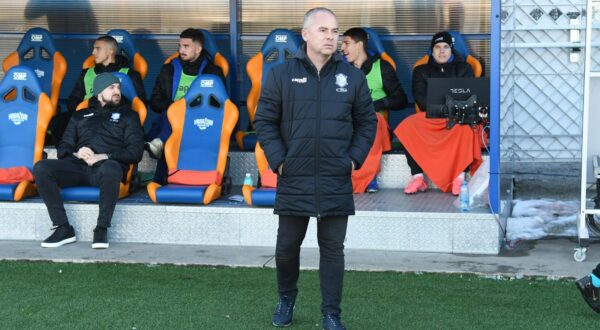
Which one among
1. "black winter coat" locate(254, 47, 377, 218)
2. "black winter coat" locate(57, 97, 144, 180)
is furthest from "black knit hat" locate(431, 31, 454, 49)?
"black winter coat" locate(254, 47, 377, 218)

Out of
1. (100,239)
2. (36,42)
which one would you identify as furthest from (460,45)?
(36,42)

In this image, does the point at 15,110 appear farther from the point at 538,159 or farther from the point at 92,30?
the point at 538,159

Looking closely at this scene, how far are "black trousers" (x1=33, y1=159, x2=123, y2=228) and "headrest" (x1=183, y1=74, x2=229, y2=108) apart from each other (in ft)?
3.44

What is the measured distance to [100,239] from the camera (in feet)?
26.1

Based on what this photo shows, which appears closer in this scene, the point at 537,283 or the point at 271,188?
the point at 537,283

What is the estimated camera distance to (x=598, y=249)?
770cm

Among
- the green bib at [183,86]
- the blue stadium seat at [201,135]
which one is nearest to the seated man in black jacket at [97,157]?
the blue stadium seat at [201,135]

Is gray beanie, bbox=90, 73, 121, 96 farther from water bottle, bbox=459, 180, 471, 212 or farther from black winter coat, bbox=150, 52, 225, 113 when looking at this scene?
water bottle, bbox=459, 180, 471, 212

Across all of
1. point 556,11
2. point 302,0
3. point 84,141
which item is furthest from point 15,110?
point 556,11

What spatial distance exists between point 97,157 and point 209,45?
7.50 feet

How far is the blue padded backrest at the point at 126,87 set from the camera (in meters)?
9.03

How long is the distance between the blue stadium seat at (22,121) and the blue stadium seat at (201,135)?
1.02 meters

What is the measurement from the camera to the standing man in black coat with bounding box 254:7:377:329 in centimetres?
539

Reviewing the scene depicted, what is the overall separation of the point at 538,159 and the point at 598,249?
3.28 meters
